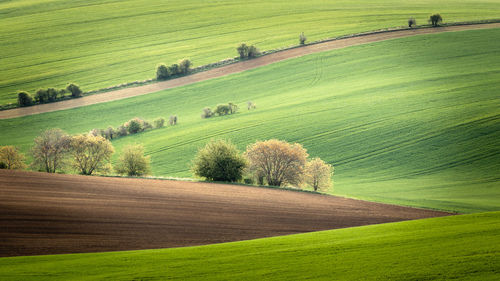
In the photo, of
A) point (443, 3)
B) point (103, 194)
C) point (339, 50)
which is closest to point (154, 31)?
point (339, 50)

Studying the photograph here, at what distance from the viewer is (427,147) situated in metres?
51.2

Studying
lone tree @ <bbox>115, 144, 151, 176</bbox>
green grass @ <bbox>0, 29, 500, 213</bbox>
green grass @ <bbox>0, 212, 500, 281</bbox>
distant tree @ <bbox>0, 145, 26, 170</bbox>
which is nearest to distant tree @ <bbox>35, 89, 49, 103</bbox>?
green grass @ <bbox>0, 29, 500, 213</bbox>

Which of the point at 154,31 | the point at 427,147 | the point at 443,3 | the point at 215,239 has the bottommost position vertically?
the point at 215,239

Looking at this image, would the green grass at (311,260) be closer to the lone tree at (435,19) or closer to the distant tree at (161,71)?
the distant tree at (161,71)

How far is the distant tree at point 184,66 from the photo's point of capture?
85125 mm

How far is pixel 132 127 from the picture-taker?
64750 millimetres

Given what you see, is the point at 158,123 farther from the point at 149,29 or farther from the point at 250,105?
the point at 149,29

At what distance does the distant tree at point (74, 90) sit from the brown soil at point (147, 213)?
4446 centimetres

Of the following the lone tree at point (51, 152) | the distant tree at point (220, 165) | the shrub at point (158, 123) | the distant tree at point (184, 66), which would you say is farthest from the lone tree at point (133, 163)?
the distant tree at point (184, 66)

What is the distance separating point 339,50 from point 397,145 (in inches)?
1468

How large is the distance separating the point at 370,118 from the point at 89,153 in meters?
33.0

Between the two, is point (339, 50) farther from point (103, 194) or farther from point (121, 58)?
point (103, 194)

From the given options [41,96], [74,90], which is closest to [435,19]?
[74,90]

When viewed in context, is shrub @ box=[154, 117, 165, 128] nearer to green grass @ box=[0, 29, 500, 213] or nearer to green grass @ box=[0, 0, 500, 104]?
green grass @ box=[0, 29, 500, 213]
